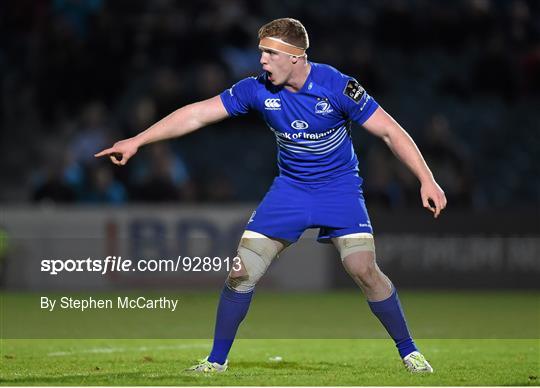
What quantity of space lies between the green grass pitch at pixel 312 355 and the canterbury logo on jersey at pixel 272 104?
70.2 inches

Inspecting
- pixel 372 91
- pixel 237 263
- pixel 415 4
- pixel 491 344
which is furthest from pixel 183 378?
pixel 415 4

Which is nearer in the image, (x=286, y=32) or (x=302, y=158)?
(x=286, y=32)

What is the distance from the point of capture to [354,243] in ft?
27.8

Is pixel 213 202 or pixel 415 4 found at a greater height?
pixel 415 4

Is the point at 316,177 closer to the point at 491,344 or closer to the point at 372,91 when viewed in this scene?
the point at 491,344

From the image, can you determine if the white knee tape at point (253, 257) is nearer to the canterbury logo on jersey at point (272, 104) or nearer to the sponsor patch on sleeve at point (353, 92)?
the canterbury logo on jersey at point (272, 104)

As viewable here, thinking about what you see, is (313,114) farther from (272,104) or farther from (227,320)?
(227,320)

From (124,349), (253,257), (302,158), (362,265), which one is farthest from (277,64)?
(124,349)

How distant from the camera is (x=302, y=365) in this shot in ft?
30.4

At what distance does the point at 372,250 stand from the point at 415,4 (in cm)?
1276

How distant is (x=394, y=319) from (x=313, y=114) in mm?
1481

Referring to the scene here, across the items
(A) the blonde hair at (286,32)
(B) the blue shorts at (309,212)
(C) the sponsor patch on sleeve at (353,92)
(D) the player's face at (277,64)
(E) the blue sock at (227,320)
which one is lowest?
(E) the blue sock at (227,320)

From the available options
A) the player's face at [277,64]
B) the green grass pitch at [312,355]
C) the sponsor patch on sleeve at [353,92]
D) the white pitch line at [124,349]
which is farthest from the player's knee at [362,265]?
the white pitch line at [124,349]

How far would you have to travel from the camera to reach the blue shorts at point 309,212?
8.47 metres
